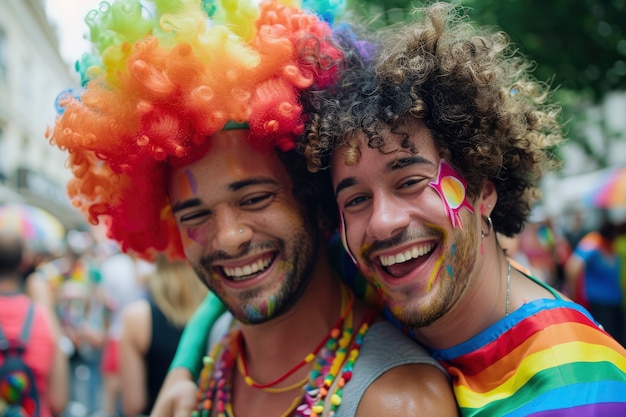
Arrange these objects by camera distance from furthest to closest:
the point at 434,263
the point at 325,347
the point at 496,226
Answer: the point at 496,226 < the point at 325,347 < the point at 434,263

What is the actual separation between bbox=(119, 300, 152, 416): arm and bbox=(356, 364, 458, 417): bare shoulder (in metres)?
1.91

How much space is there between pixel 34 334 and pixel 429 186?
242 cm

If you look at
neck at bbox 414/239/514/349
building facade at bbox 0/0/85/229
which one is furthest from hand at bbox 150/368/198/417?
building facade at bbox 0/0/85/229

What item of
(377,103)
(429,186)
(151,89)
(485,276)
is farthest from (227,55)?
(485,276)

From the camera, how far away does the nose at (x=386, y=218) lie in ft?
5.35

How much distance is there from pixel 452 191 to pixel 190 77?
88 cm

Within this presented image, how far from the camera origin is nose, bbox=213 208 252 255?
181cm

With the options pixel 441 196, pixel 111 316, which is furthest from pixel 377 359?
pixel 111 316

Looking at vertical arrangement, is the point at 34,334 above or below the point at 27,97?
above

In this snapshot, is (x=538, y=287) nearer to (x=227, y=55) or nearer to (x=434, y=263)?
(x=434, y=263)

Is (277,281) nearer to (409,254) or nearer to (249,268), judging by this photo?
(249,268)

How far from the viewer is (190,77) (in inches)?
69.7

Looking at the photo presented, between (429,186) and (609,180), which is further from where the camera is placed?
(609,180)

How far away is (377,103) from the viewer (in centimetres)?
167
